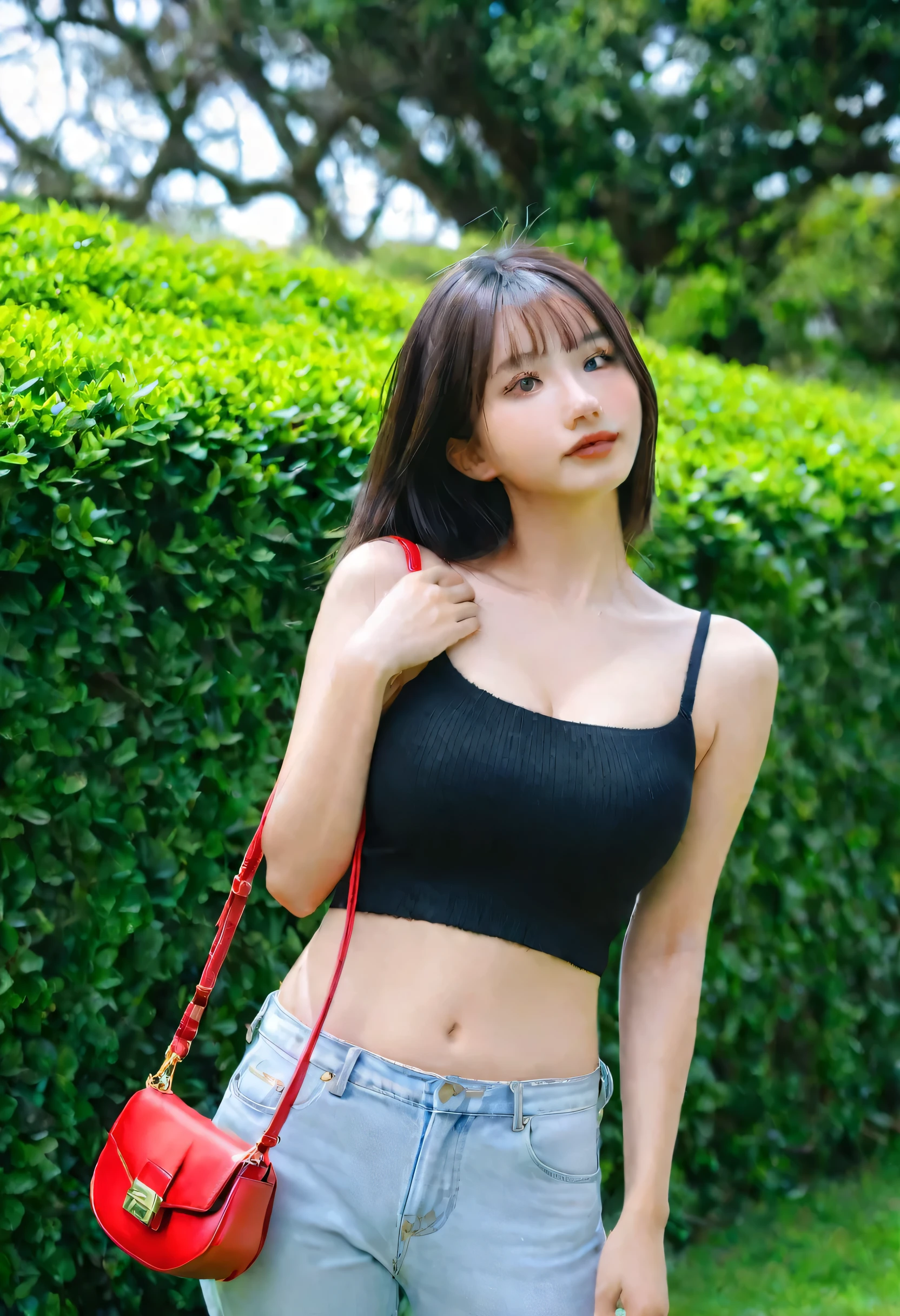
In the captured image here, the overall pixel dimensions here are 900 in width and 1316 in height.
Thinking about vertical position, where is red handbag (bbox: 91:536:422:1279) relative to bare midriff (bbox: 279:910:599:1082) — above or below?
below

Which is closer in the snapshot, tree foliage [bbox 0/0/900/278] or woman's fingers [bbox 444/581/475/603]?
woman's fingers [bbox 444/581/475/603]

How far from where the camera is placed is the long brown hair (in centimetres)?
197

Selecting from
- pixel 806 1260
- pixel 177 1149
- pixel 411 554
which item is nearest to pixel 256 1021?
pixel 177 1149

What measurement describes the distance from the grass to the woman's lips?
10.3ft

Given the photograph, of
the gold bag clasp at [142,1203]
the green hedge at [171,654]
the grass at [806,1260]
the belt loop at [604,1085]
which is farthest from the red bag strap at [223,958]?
the grass at [806,1260]

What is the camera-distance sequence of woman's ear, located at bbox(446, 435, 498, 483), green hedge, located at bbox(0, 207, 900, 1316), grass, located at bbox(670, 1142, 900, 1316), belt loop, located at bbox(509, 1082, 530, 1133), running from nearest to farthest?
1. belt loop, located at bbox(509, 1082, 530, 1133)
2. woman's ear, located at bbox(446, 435, 498, 483)
3. green hedge, located at bbox(0, 207, 900, 1316)
4. grass, located at bbox(670, 1142, 900, 1316)

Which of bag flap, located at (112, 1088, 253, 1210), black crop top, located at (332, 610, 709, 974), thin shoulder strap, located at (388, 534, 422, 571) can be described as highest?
thin shoulder strap, located at (388, 534, 422, 571)

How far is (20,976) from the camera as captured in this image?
2623 millimetres

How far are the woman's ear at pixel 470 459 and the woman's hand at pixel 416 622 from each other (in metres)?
0.22

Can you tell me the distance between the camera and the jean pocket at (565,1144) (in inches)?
69.3

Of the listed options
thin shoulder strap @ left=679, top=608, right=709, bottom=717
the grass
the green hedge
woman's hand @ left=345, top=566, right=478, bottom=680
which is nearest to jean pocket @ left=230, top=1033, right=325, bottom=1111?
woman's hand @ left=345, top=566, right=478, bottom=680

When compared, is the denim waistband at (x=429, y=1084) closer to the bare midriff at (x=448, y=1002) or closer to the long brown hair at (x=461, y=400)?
the bare midriff at (x=448, y=1002)

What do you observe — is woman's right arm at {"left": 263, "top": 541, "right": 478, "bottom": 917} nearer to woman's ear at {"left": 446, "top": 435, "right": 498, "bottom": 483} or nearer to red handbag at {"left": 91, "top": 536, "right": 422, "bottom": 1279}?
red handbag at {"left": 91, "top": 536, "right": 422, "bottom": 1279}

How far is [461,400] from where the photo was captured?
6.62ft
